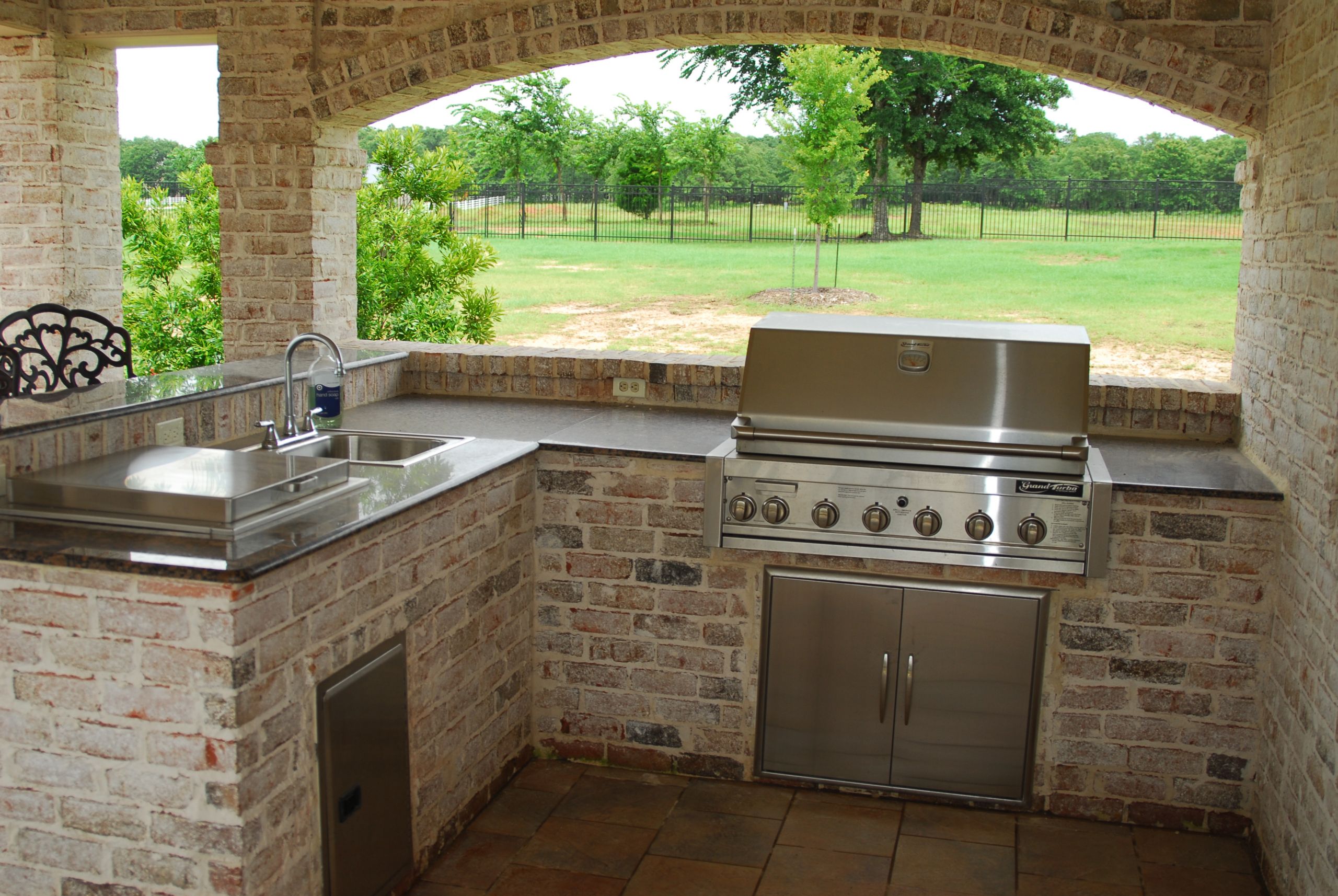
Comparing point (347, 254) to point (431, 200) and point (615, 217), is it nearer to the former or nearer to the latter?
point (431, 200)

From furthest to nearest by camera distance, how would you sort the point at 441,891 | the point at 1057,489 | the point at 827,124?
the point at 827,124 → the point at 1057,489 → the point at 441,891

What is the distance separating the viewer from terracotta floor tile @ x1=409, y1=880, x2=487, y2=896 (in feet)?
10.7

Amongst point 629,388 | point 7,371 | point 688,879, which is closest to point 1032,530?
point 688,879

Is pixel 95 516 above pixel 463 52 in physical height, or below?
below

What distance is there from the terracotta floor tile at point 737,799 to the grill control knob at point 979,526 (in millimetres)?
1074

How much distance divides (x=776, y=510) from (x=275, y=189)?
2928mm

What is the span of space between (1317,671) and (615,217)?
64.0 feet

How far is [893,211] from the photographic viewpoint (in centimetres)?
2128

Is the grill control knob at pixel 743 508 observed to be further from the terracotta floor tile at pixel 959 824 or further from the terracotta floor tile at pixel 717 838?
the terracotta floor tile at pixel 959 824

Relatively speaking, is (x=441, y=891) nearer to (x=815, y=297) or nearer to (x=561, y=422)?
(x=561, y=422)

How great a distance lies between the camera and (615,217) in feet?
71.5

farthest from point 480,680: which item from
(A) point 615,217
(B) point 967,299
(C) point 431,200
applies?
(A) point 615,217

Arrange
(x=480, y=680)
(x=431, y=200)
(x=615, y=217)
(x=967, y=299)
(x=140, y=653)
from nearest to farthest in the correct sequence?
1. (x=140, y=653)
2. (x=480, y=680)
3. (x=431, y=200)
4. (x=967, y=299)
5. (x=615, y=217)

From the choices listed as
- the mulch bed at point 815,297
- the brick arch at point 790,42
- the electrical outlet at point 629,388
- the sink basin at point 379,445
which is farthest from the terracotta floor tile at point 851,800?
the mulch bed at point 815,297
